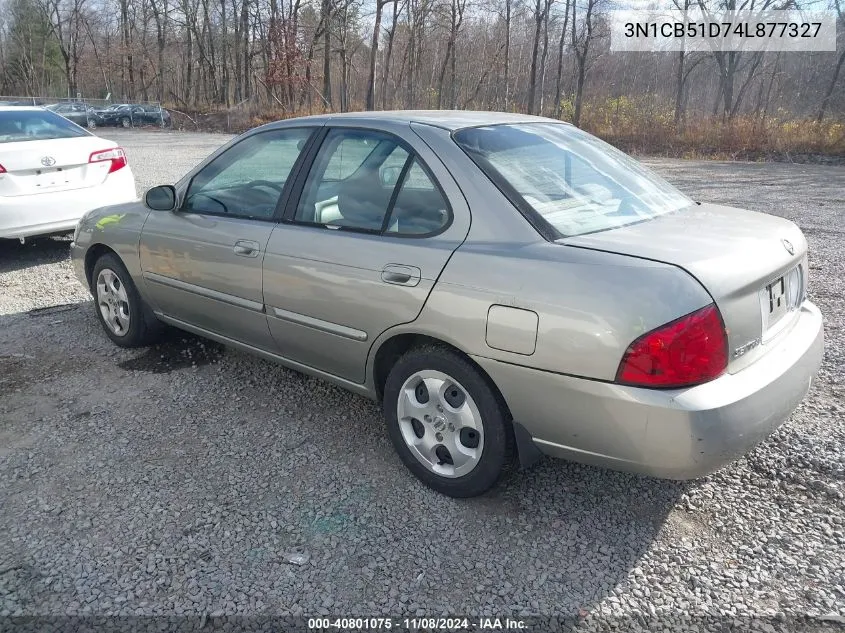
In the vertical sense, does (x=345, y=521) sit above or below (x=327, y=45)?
below

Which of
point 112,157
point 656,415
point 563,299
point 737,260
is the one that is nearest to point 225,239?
point 563,299

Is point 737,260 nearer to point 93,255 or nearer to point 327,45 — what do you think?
point 93,255

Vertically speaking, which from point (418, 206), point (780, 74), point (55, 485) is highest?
point (780, 74)

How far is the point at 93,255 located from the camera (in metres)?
4.70

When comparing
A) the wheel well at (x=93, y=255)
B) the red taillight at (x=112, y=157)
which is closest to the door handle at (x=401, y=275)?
the wheel well at (x=93, y=255)

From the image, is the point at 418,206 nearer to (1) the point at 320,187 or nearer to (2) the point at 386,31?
(1) the point at 320,187

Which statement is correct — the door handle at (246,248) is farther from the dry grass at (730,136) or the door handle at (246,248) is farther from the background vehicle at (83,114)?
the background vehicle at (83,114)

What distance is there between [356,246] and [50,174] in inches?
201

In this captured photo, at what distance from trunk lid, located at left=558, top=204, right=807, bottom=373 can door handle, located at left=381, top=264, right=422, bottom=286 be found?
0.62m

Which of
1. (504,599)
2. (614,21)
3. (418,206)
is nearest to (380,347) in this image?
(418,206)

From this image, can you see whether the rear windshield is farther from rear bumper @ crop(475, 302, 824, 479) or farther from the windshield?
rear bumper @ crop(475, 302, 824, 479)

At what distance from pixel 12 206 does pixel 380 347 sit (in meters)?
5.14

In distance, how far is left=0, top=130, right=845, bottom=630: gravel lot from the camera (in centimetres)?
229

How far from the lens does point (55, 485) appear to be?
296cm
